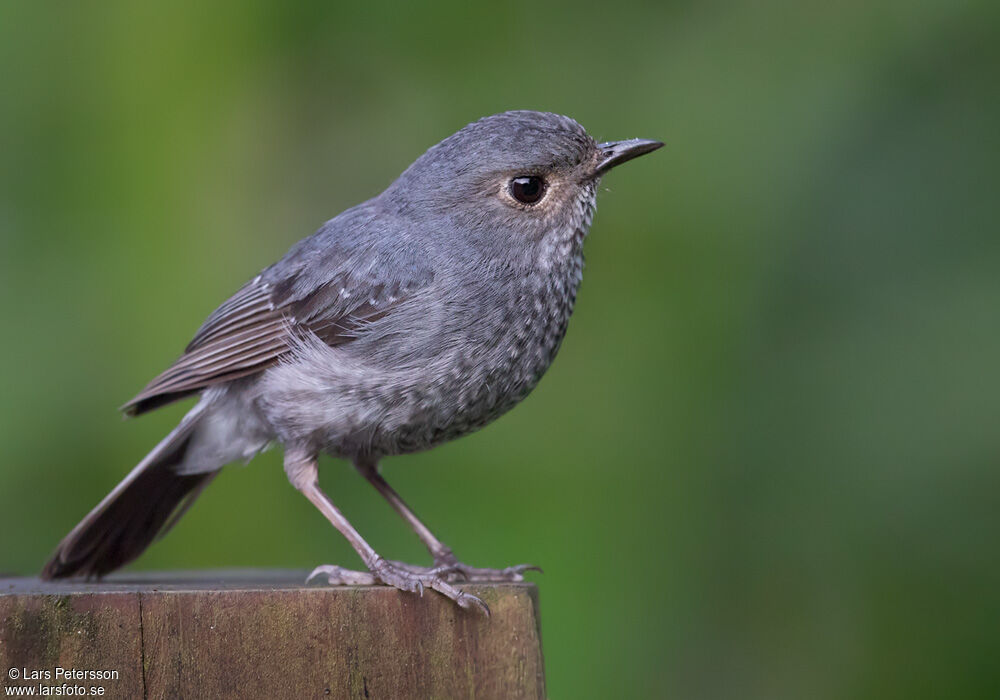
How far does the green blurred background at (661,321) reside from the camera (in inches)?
176

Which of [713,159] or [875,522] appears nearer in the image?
[875,522]

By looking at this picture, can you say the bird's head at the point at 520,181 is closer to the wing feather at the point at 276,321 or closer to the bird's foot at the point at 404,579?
the wing feather at the point at 276,321

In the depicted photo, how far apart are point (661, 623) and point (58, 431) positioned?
2.55 metres

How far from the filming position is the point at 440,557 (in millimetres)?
3717

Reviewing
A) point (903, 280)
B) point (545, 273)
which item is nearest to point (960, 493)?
point (903, 280)

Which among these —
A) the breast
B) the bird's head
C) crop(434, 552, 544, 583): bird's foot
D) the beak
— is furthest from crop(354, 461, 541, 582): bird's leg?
the beak

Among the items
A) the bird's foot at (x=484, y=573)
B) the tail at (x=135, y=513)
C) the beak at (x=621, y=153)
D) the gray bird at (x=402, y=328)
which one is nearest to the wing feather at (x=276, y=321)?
the gray bird at (x=402, y=328)

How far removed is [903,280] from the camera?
4477mm

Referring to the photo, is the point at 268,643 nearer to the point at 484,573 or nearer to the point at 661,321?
the point at 484,573

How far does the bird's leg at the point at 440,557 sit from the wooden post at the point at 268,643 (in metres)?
0.50

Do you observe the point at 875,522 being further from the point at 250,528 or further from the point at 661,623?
the point at 250,528

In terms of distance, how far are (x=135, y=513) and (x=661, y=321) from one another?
2201 millimetres

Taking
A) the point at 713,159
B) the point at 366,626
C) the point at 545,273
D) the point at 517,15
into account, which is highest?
the point at 517,15

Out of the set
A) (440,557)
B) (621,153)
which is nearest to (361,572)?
(440,557)
